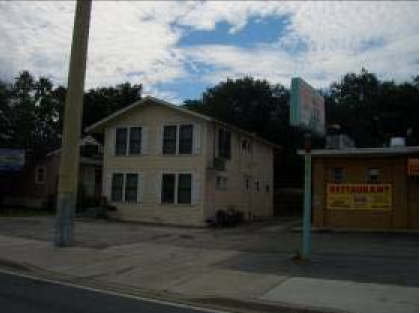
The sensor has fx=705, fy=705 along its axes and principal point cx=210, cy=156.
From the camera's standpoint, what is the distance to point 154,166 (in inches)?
1394

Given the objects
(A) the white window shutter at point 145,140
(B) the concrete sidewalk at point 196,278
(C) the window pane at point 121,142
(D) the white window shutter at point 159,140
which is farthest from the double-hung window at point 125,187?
(B) the concrete sidewalk at point 196,278

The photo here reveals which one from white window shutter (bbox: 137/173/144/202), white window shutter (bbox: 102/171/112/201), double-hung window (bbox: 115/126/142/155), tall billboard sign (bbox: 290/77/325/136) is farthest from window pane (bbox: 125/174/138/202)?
tall billboard sign (bbox: 290/77/325/136)

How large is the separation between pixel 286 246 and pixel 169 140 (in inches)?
568

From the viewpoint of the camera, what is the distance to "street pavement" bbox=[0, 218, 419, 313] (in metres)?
13.0

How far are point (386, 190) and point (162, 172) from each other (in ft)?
39.3

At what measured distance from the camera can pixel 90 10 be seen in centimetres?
2145

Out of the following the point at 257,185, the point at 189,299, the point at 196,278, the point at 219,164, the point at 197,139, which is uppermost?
the point at 197,139

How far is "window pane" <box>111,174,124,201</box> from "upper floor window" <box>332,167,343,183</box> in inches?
485

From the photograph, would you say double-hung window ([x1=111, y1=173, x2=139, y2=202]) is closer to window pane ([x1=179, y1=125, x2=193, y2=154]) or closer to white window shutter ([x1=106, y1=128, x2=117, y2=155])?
white window shutter ([x1=106, y1=128, x2=117, y2=155])

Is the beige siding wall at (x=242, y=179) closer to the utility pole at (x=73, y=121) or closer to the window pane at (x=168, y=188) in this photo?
the window pane at (x=168, y=188)

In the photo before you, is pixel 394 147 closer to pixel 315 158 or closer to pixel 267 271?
pixel 315 158

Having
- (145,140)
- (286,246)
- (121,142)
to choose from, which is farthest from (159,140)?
(286,246)

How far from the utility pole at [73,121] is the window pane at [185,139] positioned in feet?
44.4

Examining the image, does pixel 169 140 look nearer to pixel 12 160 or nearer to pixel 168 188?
pixel 168 188
